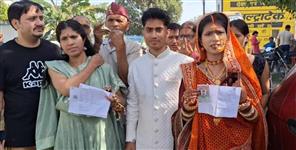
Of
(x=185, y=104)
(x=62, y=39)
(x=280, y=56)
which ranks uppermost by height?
(x=62, y=39)

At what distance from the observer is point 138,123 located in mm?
3053

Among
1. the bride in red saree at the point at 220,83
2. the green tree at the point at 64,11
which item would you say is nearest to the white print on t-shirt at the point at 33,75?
the bride in red saree at the point at 220,83

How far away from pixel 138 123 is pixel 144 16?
736 millimetres

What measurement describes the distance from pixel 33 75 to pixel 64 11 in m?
18.1

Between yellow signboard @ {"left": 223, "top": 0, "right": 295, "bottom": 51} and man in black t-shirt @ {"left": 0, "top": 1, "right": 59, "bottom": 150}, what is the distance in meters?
22.6

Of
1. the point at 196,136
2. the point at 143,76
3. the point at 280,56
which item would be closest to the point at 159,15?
the point at 143,76

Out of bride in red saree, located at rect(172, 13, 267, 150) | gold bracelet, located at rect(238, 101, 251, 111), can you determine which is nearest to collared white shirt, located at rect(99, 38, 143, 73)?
bride in red saree, located at rect(172, 13, 267, 150)

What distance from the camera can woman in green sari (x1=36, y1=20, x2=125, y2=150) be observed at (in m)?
2.95

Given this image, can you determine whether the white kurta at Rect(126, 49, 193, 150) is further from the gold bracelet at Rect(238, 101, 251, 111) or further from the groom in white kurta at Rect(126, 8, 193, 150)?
the gold bracelet at Rect(238, 101, 251, 111)

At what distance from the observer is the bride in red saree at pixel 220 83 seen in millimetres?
2646

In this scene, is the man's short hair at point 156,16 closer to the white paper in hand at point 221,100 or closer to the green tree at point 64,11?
the white paper in hand at point 221,100

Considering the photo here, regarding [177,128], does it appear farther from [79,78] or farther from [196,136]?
[79,78]

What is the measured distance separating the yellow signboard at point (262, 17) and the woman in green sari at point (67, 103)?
22.7 m

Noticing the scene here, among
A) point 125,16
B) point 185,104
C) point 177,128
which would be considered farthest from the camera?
point 125,16
